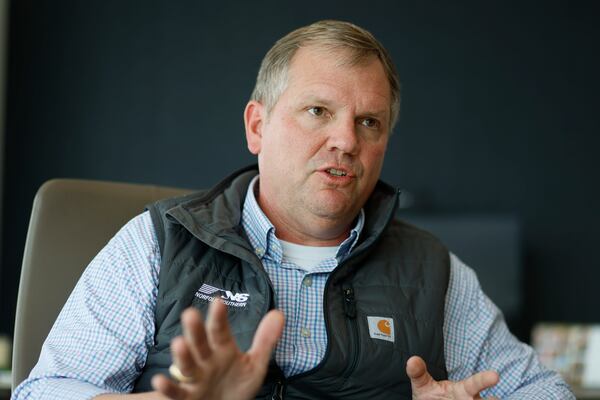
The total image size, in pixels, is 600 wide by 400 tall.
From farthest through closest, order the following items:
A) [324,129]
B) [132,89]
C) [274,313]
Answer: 1. [132,89]
2. [324,129]
3. [274,313]

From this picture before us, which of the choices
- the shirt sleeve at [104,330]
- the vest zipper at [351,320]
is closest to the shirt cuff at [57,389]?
the shirt sleeve at [104,330]


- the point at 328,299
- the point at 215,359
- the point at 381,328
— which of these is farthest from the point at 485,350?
the point at 215,359

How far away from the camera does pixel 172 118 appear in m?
3.86

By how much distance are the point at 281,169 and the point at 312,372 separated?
1.48ft

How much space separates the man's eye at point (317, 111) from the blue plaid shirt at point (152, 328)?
0.24 metres

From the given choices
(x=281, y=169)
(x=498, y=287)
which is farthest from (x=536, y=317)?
(x=281, y=169)

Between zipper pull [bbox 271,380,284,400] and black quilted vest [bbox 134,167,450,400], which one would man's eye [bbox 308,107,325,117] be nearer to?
black quilted vest [bbox 134,167,450,400]

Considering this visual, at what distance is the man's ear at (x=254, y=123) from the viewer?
186 centimetres

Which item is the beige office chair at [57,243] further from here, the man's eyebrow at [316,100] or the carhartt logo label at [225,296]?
the man's eyebrow at [316,100]

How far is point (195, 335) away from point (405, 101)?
2.99 meters

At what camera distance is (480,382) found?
4.77 ft

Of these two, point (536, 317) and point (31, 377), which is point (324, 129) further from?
point (536, 317)

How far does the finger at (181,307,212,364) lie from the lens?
1041 millimetres

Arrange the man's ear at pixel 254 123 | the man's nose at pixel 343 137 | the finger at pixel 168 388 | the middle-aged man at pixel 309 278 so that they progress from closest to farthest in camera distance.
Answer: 1. the finger at pixel 168 388
2. the middle-aged man at pixel 309 278
3. the man's nose at pixel 343 137
4. the man's ear at pixel 254 123
